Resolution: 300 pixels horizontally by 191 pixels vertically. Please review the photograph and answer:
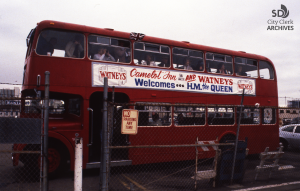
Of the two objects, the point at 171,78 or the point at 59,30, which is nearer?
the point at 59,30

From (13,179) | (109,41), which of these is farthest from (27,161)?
(109,41)

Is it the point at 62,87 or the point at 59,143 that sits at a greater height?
the point at 62,87

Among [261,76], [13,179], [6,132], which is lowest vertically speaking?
[13,179]

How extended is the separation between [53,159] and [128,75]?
3262 mm

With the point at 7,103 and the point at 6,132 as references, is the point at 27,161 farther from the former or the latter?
the point at 6,132

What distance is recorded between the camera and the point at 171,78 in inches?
326

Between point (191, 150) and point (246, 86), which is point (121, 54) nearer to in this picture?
point (191, 150)

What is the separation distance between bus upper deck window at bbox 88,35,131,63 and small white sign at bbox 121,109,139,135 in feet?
10.7

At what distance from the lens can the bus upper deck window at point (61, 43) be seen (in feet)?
22.1

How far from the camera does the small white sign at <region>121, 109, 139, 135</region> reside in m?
4.58

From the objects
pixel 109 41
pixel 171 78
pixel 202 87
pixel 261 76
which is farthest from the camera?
pixel 261 76

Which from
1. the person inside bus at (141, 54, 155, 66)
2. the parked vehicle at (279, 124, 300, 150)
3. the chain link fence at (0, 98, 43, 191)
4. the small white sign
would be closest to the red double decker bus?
the person inside bus at (141, 54, 155, 66)

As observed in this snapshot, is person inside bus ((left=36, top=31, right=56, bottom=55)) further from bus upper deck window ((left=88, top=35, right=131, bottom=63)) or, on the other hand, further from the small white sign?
the small white sign

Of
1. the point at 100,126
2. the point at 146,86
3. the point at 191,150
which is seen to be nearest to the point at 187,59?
the point at 146,86
